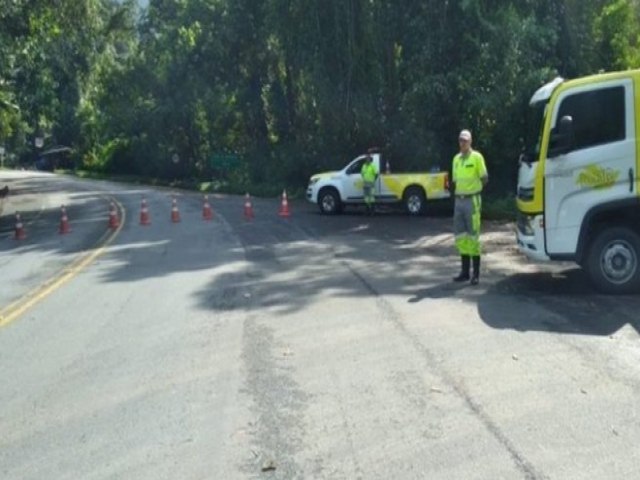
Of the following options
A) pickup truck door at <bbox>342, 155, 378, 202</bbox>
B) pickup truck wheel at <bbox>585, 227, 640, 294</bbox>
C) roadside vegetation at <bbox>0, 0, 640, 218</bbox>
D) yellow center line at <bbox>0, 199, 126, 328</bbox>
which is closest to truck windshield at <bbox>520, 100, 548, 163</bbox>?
pickup truck wheel at <bbox>585, 227, 640, 294</bbox>

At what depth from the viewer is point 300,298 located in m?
11.7

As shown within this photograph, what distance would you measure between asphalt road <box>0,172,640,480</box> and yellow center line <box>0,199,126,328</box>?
0.08m

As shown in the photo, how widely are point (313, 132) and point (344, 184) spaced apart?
11.3m

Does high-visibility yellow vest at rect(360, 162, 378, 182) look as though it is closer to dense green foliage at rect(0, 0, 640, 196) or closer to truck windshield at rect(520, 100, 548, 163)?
dense green foliage at rect(0, 0, 640, 196)

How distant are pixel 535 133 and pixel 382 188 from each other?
47.1 ft

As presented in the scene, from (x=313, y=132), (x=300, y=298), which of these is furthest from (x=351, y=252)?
(x=313, y=132)

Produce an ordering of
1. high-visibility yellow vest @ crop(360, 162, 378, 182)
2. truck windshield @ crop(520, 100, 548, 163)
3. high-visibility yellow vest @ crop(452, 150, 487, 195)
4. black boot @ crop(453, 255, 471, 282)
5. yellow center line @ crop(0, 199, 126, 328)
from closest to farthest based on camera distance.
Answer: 1. yellow center line @ crop(0, 199, 126, 328)
2. truck windshield @ crop(520, 100, 548, 163)
3. high-visibility yellow vest @ crop(452, 150, 487, 195)
4. black boot @ crop(453, 255, 471, 282)
5. high-visibility yellow vest @ crop(360, 162, 378, 182)

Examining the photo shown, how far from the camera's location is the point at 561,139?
37.0 feet

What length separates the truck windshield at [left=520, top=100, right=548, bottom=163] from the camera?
11.8 m

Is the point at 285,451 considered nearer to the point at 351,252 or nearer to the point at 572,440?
the point at 572,440

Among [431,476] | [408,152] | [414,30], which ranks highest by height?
[414,30]

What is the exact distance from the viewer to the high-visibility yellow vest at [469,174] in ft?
39.3

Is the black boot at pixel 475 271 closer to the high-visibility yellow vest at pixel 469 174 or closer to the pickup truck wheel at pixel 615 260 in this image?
the high-visibility yellow vest at pixel 469 174

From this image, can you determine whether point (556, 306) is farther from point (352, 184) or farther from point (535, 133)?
point (352, 184)
